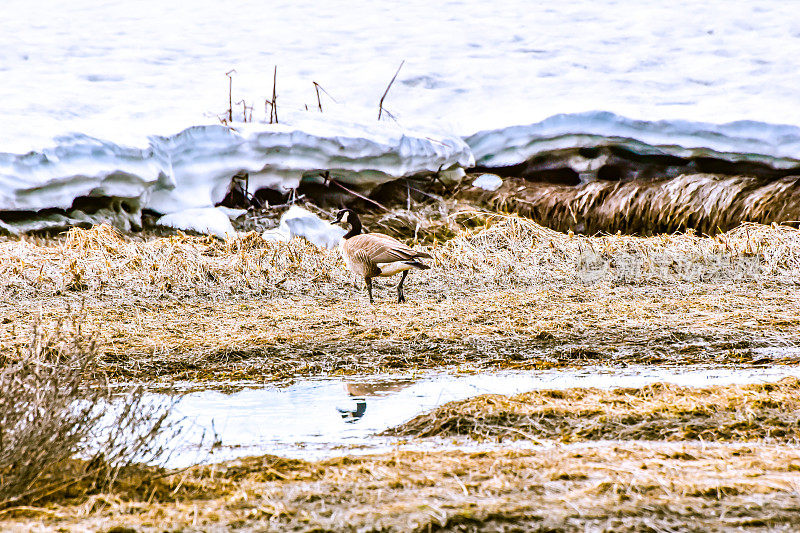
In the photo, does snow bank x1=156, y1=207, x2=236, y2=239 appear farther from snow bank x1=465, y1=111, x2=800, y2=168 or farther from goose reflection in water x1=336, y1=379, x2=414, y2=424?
goose reflection in water x1=336, y1=379, x2=414, y2=424

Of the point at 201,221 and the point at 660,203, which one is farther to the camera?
the point at 660,203

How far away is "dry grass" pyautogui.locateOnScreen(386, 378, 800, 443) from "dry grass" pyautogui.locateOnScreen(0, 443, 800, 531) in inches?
16.0

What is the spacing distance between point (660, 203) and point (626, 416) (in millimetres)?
10568

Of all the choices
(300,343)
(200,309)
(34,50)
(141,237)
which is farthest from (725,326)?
(34,50)

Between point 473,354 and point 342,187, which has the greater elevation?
point 473,354

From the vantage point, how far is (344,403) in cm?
515

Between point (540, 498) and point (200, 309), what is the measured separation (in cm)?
607

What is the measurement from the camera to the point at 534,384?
5.58 m

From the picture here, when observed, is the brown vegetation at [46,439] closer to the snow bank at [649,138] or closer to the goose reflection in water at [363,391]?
the goose reflection in water at [363,391]

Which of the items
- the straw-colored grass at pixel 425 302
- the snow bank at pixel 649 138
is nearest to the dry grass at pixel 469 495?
the straw-colored grass at pixel 425 302

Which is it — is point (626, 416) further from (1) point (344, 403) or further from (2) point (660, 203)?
(2) point (660, 203)

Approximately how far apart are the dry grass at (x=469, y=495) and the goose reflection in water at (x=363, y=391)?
3.75 ft

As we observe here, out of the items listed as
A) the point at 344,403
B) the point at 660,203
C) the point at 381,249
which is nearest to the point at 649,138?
the point at 660,203

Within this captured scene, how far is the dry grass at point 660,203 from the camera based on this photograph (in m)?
14.0
